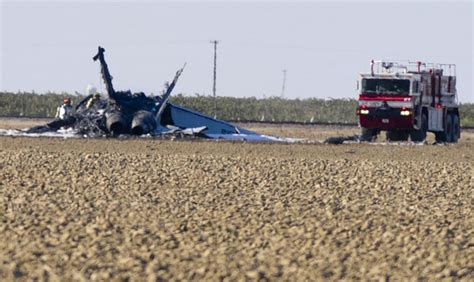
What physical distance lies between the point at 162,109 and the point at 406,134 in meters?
8.41

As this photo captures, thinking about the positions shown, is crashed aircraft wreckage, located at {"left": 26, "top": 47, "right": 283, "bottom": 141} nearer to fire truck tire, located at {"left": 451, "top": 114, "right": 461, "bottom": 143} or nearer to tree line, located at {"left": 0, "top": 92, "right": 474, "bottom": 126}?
fire truck tire, located at {"left": 451, "top": 114, "right": 461, "bottom": 143}

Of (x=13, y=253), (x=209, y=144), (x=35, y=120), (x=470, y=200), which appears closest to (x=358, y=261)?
(x=13, y=253)

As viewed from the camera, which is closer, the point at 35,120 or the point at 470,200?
the point at 470,200

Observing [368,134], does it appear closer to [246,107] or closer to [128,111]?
[128,111]

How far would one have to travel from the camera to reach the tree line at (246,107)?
86.3 metres

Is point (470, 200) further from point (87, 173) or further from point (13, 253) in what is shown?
point (13, 253)

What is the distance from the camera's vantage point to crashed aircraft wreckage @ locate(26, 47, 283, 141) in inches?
1762

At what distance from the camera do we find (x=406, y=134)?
48.7m

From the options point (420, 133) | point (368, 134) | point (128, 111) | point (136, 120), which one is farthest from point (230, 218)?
point (368, 134)

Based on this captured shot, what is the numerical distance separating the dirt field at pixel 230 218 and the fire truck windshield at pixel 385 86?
10777 mm

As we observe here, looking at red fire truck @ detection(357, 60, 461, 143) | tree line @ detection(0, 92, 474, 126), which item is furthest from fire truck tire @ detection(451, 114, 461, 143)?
tree line @ detection(0, 92, 474, 126)

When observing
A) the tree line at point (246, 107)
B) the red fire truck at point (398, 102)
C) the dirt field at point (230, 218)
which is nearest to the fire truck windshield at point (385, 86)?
the red fire truck at point (398, 102)

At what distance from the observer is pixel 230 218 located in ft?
67.7

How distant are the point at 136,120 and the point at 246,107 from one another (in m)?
46.6
